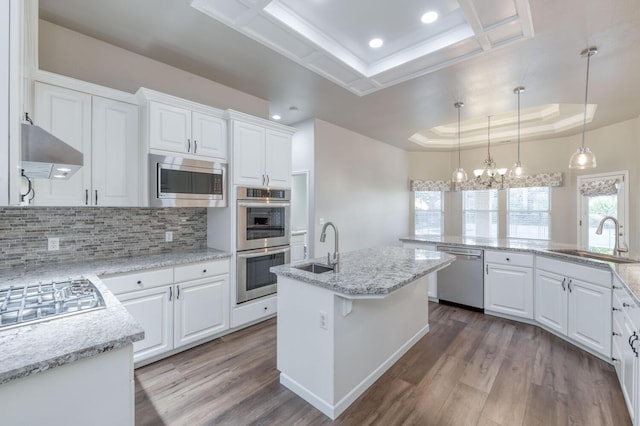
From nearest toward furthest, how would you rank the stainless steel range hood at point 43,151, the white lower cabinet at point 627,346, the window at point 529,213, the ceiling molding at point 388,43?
the stainless steel range hood at point 43,151
the white lower cabinet at point 627,346
the ceiling molding at point 388,43
the window at point 529,213

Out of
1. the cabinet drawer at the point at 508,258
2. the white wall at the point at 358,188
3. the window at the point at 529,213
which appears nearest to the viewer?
the cabinet drawer at the point at 508,258

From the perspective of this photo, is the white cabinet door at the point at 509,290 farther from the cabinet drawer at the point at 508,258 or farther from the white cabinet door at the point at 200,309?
the white cabinet door at the point at 200,309

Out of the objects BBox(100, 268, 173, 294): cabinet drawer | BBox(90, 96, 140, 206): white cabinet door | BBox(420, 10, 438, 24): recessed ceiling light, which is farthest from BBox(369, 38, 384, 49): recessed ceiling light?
BBox(100, 268, 173, 294): cabinet drawer

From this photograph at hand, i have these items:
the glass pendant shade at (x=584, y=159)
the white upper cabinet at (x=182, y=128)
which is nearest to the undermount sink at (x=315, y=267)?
the white upper cabinet at (x=182, y=128)

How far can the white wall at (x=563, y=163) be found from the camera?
4465 mm

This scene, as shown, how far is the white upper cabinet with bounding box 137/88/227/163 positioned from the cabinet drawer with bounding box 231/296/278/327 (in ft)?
5.43

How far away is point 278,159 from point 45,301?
2.53m

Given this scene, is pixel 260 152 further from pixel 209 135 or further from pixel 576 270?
pixel 576 270

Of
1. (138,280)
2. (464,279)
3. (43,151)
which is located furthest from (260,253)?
(464,279)

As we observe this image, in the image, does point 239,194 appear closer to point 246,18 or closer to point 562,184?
point 246,18

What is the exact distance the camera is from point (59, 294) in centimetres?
161

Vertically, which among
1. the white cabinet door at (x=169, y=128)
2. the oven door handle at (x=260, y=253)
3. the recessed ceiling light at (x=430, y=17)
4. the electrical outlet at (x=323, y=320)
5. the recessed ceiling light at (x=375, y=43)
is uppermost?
the recessed ceiling light at (x=375, y=43)

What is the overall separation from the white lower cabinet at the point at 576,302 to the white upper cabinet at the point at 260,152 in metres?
3.16

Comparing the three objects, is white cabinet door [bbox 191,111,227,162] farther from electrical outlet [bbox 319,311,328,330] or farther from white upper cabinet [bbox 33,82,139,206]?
electrical outlet [bbox 319,311,328,330]
